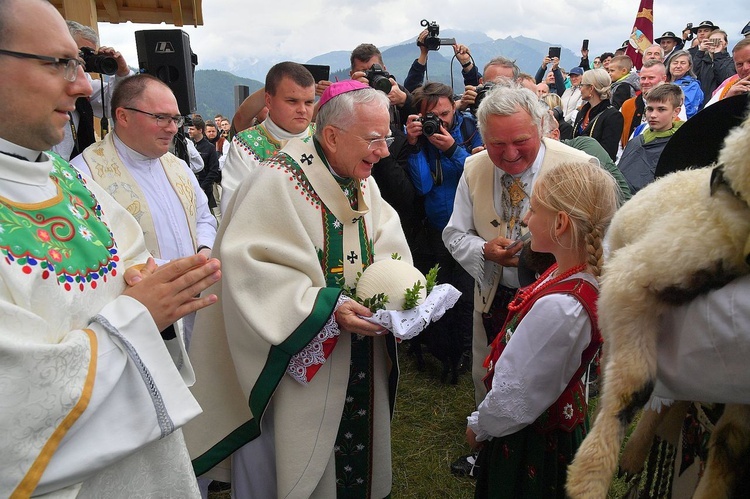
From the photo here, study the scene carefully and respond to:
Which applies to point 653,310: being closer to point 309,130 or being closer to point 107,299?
point 107,299

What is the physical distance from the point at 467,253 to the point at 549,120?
96cm

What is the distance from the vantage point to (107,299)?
167 centimetres

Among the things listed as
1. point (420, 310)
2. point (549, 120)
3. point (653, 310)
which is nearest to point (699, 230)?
point (653, 310)

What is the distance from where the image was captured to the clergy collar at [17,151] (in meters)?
1.51

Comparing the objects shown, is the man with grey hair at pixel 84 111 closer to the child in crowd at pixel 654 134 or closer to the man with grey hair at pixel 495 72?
the man with grey hair at pixel 495 72

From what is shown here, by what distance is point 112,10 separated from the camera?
6766 millimetres

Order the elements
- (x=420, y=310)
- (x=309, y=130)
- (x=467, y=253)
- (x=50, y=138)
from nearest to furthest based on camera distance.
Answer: (x=50, y=138) → (x=420, y=310) → (x=467, y=253) → (x=309, y=130)

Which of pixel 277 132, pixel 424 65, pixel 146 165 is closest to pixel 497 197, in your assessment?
pixel 277 132

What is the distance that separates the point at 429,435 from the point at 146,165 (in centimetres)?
273

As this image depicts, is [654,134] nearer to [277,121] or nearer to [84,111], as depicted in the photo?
[277,121]

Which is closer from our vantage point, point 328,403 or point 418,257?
point 328,403

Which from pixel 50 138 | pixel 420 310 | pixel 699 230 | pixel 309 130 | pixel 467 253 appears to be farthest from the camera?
pixel 309 130

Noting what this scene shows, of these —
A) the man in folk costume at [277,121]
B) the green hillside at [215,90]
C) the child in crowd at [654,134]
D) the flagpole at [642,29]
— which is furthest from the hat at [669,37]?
the green hillside at [215,90]

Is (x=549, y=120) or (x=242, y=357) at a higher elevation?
(x=549, y=120)
